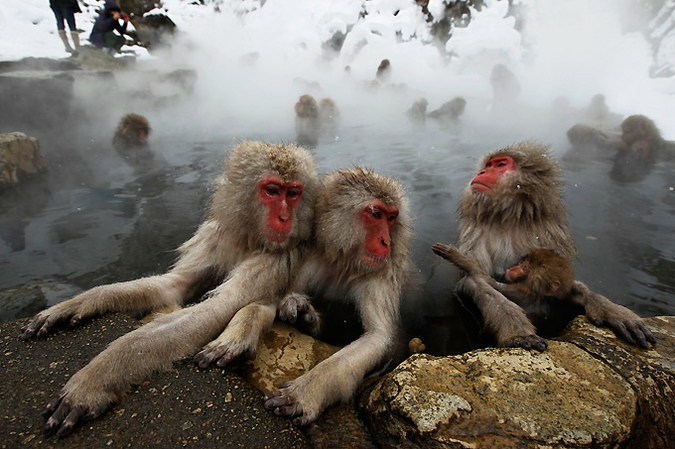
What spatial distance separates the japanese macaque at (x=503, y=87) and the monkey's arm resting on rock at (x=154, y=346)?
13.3 meters

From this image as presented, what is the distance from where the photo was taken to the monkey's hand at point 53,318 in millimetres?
2324

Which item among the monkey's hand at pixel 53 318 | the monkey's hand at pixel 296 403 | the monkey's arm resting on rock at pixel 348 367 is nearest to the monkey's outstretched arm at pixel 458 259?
the monkey's arm resting on rock at pixel 348 367

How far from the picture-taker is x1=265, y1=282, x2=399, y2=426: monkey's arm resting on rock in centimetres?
208

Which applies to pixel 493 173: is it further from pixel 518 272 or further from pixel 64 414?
pixel 64 414

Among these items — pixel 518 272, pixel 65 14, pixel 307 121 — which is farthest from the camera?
pixel 65 14

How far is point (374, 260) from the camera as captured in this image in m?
2.69

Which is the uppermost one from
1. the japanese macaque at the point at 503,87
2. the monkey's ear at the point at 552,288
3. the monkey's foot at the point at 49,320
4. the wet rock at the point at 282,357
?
the japanese macaque at the point at 503,87

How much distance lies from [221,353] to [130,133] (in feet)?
20.1

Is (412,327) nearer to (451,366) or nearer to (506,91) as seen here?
(451,366)

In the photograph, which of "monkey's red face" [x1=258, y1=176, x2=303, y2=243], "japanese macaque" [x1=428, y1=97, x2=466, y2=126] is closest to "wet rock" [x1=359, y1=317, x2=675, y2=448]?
"monkey's red face" [x1=258, y1=176, x2=303, y2=243]

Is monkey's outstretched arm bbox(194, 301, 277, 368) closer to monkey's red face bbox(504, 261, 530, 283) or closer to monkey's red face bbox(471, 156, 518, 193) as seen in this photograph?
monkey's red face bbox(504, 261, 530, 283)

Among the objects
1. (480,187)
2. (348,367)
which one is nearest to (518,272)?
(480,187)

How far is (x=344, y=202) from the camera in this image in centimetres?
278

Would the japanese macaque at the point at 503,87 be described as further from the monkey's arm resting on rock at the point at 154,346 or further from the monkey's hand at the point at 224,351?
the monkey's hand at the point at 224,351
